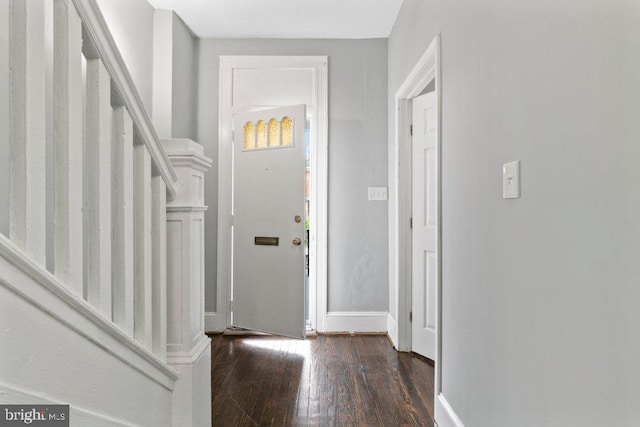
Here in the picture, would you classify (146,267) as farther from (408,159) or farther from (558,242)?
(408,159)

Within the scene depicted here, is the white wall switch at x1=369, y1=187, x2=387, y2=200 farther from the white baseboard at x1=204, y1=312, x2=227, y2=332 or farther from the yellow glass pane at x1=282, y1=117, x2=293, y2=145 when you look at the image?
the white baseboard at x1=204, y1=312, x2=227, y2=332

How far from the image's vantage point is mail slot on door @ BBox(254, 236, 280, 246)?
3.66m

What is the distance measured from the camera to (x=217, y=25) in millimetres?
3623

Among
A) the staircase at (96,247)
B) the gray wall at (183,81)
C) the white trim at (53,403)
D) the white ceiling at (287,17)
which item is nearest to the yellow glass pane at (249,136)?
the gray wall at (183,81)

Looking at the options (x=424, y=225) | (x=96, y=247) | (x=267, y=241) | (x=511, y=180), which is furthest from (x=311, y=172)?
(x=96, y=247)

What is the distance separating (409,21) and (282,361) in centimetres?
250

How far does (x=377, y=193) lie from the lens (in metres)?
3.82

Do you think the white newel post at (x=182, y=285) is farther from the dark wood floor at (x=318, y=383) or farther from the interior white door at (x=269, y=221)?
the interior white door at (x=269, y=221)

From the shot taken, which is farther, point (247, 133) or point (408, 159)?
point (247, 133)

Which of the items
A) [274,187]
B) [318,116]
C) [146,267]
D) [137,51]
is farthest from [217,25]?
[146,267]

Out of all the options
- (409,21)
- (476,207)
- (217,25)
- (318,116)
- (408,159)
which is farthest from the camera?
(318,116)

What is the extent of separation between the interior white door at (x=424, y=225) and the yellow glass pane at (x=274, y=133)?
3.70 ft

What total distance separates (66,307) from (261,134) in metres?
3.07

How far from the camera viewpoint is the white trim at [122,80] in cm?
90
